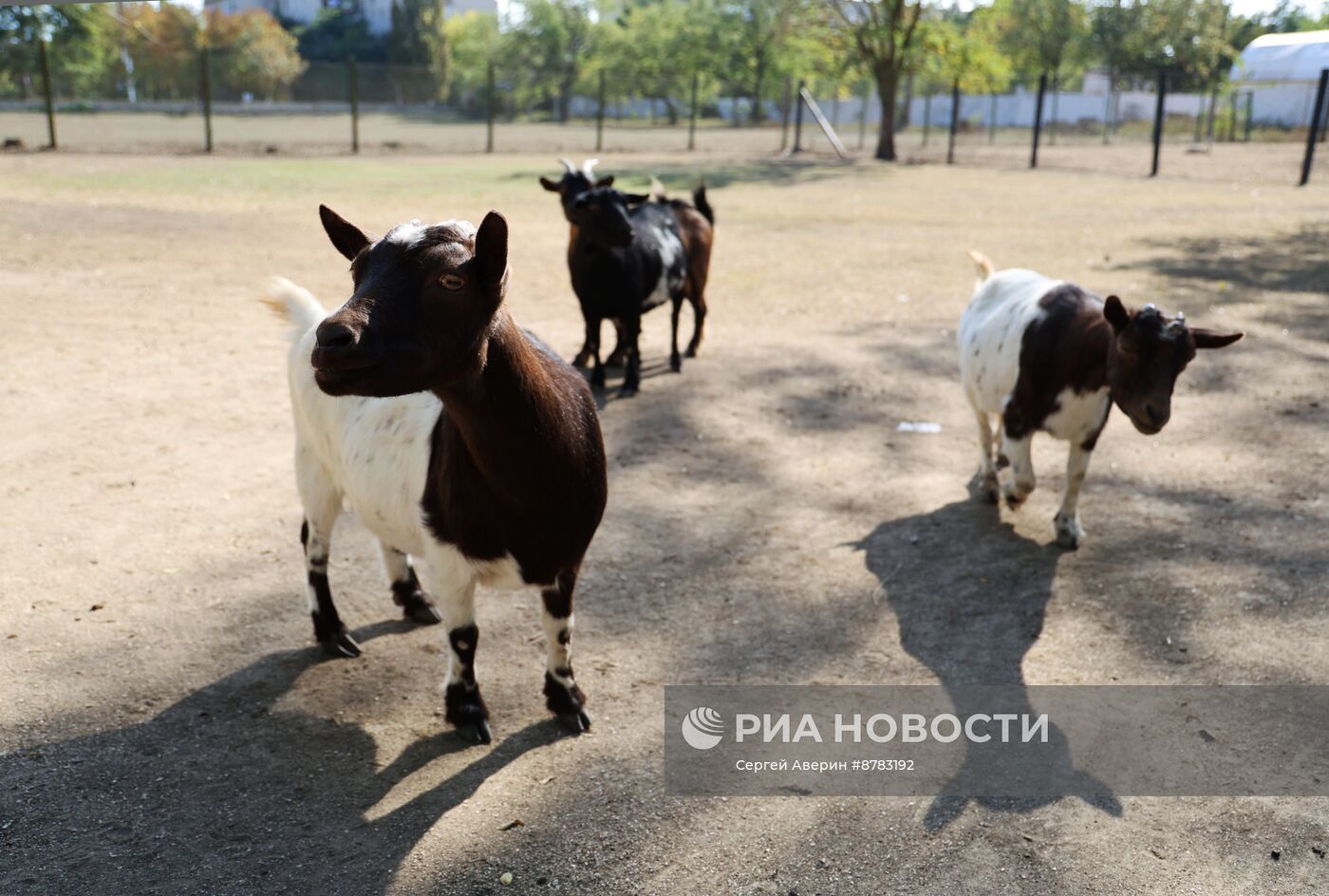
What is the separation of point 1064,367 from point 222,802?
13.7 feet

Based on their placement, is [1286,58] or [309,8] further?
[309,8]

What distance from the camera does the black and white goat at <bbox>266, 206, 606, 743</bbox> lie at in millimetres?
2811

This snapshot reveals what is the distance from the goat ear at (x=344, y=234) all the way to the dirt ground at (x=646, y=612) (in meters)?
1.80

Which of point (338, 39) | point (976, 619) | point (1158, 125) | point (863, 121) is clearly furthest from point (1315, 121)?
point (338, 39)

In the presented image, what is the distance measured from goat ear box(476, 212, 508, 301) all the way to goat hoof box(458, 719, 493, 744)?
1.70m

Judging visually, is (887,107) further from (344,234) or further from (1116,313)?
(344,234)

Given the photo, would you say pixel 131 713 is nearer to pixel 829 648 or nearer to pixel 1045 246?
pixel 829 648

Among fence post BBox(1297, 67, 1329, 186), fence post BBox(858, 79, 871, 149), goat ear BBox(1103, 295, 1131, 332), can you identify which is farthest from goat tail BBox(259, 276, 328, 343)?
fence post BBox(858, 79, 871, 149)

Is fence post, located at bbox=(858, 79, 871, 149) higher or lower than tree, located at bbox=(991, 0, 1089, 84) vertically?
lower

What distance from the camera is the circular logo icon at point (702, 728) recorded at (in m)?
3.82

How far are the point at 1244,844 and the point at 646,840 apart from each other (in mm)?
1856

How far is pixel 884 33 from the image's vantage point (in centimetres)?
2833

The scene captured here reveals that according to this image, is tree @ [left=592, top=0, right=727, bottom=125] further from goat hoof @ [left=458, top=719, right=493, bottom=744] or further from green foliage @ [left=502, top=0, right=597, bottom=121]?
goat hoof @ [left=458, top=719, right=493, bottom=744]

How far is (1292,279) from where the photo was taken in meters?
12.0
